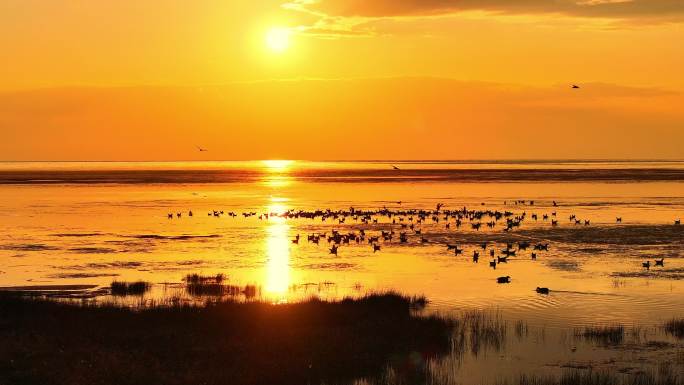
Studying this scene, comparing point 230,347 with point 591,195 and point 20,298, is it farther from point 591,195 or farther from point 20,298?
point 591,195

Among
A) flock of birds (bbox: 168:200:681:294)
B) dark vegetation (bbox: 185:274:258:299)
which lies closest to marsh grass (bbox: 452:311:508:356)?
flock of birds (bbox: 168:200:681:294)

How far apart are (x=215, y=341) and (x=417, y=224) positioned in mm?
39526

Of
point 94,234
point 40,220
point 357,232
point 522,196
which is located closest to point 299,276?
point 357,232

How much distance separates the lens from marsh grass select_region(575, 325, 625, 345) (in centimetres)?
2158

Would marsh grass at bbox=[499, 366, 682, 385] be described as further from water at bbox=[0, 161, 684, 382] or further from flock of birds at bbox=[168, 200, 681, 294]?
flock of birds at bbox=[168, 200, 681, 294]

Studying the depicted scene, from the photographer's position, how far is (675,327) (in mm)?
22984

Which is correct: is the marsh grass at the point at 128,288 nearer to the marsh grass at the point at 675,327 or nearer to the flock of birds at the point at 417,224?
the flock of birds at the point at 417,224

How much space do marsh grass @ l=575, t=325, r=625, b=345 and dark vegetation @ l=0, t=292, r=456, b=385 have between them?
370cm

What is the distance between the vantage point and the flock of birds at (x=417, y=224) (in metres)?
42.4

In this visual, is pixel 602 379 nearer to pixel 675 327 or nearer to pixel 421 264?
pixel 675 327

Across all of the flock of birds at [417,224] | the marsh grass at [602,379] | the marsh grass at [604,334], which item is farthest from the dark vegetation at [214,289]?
the marsh grass at [602,379]

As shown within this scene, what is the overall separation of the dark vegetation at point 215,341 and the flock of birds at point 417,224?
29.2ft

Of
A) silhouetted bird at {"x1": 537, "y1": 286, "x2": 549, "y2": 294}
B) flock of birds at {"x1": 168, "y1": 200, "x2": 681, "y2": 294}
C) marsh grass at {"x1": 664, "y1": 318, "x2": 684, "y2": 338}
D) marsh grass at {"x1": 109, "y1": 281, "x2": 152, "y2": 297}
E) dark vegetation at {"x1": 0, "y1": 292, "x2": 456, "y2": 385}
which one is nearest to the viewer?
dark vegetation at {"x1": 0, "y1": 292, "x2": 456, "y2": 385}

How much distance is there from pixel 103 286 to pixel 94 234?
23.6 metres
